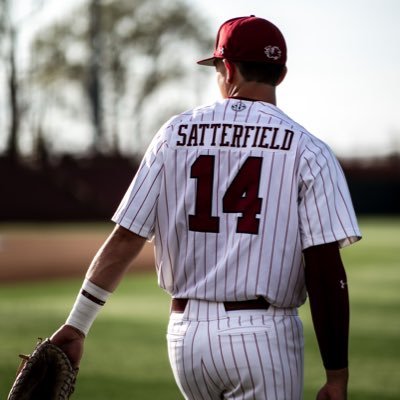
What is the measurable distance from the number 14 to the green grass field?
342cm

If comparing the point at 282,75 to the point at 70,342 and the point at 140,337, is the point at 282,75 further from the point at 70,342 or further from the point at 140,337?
the point at 140,337

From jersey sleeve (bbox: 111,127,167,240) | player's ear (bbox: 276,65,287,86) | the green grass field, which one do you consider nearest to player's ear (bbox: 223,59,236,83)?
player's ear (bbox: 276,65,287,86)

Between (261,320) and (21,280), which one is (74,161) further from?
(261,320)

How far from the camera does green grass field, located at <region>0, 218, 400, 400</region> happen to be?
608cm

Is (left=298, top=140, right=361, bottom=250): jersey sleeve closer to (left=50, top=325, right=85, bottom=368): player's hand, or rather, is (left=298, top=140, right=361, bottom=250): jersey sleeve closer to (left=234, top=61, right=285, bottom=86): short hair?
(left=234, top=61, right=285, bottom=86): short hair

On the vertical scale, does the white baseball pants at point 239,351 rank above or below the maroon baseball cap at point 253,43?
below

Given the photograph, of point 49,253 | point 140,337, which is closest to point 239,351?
point 140,337

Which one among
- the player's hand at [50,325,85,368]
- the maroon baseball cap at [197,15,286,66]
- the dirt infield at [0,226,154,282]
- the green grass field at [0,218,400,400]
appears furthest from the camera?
the dirt infield at [0,226,154,282]

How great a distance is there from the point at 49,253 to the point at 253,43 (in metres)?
17.9

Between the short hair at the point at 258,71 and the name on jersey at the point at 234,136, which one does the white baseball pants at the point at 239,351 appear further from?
the short hair at the point at 258,71

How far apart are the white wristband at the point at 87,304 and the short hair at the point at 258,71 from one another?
0.73 m

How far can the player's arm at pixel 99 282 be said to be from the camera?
2.62 metres

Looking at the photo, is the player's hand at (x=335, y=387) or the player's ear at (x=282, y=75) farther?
the player's ear at (x=282, y=75)

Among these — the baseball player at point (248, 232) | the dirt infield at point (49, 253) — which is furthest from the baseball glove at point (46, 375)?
the dirt infield at point (49, 253)
